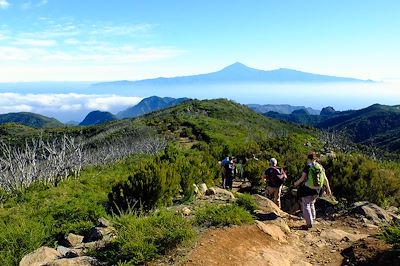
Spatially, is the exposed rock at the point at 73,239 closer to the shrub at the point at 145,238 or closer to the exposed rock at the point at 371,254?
the shrub at the point at 145,238

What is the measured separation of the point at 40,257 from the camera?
7945 mm

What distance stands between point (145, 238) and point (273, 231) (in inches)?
136

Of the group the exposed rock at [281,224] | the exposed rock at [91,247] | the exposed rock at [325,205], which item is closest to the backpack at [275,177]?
the exposed rock at [325,205]

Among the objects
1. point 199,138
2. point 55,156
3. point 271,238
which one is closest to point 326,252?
point 271,238

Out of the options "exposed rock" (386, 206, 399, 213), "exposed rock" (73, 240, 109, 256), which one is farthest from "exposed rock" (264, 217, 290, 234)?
"exposed rock" (386, 206, 399, 213)

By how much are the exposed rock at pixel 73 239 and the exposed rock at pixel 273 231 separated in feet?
16.0

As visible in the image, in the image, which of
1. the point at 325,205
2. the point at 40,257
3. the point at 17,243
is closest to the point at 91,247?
the point at 40,257

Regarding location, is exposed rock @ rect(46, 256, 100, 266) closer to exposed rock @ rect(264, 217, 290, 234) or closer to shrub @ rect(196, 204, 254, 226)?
shrub @ rect(196, 204, 254, 226)

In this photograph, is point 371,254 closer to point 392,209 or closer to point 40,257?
point 40,257

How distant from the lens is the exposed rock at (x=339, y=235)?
9.87 metres

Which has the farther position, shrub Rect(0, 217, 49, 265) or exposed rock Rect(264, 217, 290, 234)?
exposed rock Rect(264, 217, 290, 234)

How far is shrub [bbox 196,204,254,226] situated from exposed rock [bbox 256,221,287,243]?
28cm

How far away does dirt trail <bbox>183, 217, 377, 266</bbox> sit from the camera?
7.45 metres

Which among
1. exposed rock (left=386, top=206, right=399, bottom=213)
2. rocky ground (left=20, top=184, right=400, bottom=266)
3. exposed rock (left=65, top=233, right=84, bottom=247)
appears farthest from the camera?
exposed rock (left=386, top=206, right=399, bottom=213)
